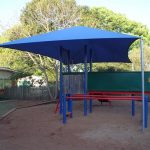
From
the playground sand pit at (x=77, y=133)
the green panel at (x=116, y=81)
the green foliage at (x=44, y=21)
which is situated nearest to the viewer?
the playground sand pit at (x=77, y=133)

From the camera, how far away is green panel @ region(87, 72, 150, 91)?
51.8ft

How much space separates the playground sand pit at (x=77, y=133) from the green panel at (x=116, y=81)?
168 centimetres

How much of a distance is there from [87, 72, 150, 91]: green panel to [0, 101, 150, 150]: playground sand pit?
1.68 m

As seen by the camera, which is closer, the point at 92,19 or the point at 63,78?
the point at 63,78

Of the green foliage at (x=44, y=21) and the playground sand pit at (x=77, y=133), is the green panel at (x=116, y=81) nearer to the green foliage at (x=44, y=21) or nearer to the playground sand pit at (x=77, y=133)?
the playground sand pit at (x=77, y=133)

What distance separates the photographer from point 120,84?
1597 centimetres

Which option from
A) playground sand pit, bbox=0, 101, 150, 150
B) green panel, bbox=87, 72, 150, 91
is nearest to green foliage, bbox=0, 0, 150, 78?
green panel, bbox=87, 72, 150, 91

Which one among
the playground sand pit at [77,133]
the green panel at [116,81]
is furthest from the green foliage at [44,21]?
the playground sand pit at [77,133]

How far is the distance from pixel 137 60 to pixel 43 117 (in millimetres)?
30365

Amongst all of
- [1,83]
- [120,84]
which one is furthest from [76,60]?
[1,83]

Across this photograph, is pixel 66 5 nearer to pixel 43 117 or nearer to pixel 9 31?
pixel 9 31

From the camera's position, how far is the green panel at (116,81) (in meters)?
15.8

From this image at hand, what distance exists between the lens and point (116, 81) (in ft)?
52.5

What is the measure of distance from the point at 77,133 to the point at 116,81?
220 inches
